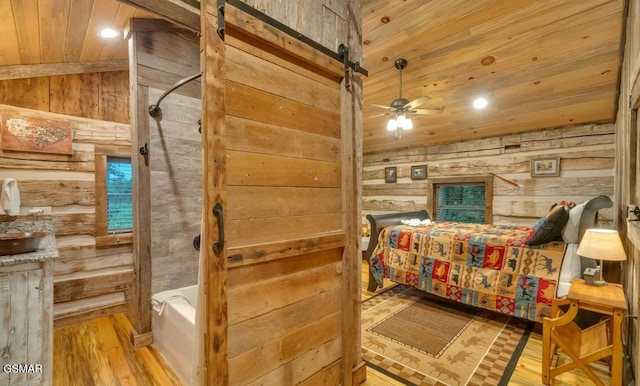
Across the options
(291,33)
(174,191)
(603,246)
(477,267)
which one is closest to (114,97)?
(174,191)

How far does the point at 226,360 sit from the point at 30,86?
3.42m

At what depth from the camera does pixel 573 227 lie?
2.38 meters

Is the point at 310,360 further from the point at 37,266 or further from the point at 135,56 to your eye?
the point at 135,56

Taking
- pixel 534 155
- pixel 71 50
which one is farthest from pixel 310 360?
pixel 534 155

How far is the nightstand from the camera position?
1605 mm

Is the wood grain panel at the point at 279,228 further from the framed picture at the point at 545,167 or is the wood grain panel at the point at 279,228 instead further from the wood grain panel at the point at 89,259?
the framed picture at the point at 545,167

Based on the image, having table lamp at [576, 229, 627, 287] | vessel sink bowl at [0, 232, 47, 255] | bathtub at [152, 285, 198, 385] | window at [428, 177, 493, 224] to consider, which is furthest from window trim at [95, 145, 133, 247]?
window at [428, 177, 493, 224]

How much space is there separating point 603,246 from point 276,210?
2117 millimetres

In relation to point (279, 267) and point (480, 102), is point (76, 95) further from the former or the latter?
point (480, 102)

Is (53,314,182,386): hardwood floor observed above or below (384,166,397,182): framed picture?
below

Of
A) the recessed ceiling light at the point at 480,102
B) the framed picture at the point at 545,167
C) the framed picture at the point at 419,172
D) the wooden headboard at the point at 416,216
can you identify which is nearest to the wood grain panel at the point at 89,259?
the wooden headboard at the point at 416,216

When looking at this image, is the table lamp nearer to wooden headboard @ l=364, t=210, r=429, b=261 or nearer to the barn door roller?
the barn door roller

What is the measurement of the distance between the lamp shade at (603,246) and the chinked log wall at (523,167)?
2575 mm

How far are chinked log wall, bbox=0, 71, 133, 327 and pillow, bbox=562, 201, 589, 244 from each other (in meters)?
4.39
